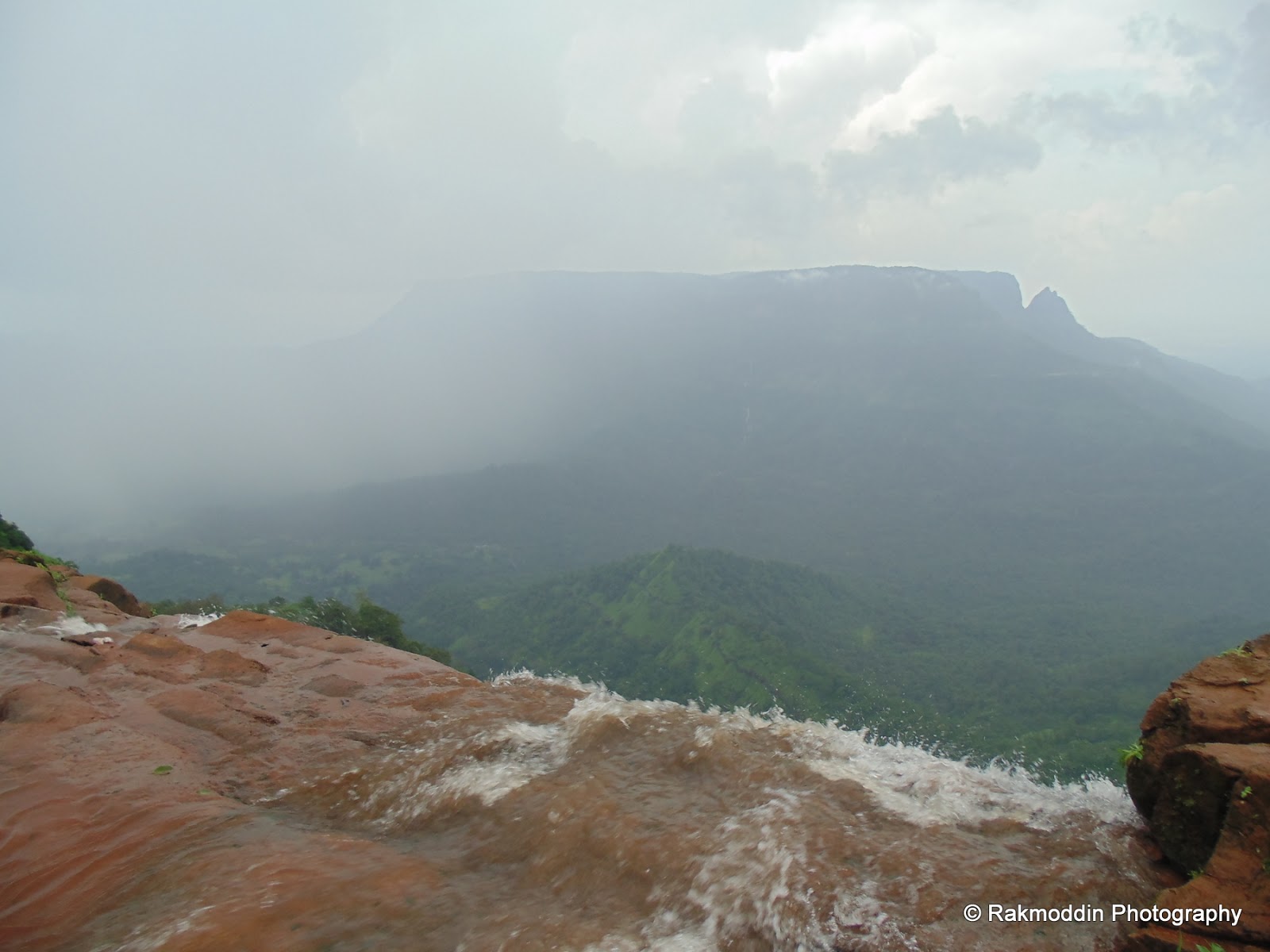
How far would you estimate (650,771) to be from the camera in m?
9.91

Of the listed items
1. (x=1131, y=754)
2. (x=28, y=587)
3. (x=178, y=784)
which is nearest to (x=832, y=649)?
(x=28, y=587)

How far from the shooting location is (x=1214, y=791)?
20.1 feet

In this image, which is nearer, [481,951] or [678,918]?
[481,951]

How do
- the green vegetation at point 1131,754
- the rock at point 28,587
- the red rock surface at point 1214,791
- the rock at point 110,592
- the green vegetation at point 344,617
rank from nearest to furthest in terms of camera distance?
the red rock surface at point 1214,791
the green vegetation at point 1131,754
the rock at point 28,587
the rock at point 110,592
the green vegetation at point 344,617

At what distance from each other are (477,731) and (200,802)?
12.9ft

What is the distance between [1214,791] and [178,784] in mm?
12161

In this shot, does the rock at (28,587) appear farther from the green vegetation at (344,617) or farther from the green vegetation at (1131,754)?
the green vegetation at (1131,754)

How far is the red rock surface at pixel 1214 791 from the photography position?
17.7 feet

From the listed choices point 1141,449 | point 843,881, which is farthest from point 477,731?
point 1141,449

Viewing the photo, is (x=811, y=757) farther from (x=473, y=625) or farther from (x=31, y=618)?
(x=473, y=625)

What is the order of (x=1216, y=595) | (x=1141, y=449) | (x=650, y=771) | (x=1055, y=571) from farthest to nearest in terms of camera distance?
(x=1141, y=449) < (x=1055, y=571) < (x=1216, y=595) < (x=650, y=771)

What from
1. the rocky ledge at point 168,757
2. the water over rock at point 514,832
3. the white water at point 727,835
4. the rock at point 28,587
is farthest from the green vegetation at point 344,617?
the white water at point 727,835

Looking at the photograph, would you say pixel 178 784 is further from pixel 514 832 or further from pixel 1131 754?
pixel 1131 754

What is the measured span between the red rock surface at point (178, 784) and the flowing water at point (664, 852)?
0.07 metres
